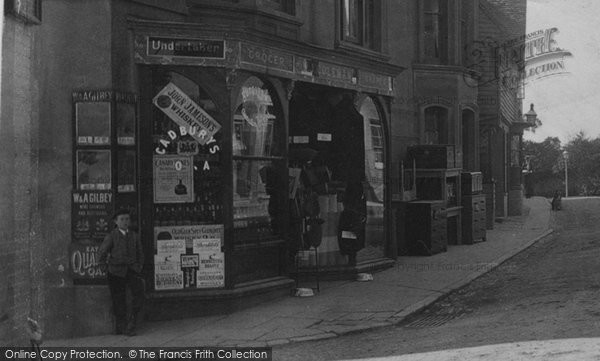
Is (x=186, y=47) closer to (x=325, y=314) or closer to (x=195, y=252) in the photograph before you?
(x=195, y=252)

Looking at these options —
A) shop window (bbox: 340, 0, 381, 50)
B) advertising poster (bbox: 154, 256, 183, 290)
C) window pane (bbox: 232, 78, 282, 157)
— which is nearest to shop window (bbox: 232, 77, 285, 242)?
window pane (bbox: 232, 78, 282, 157)

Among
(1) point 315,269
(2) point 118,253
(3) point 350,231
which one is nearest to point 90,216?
(2) point 118,253

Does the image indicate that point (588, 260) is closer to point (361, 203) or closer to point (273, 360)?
point (361, 203)

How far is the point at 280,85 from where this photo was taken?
1128 cm

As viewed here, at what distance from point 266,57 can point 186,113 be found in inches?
61.1

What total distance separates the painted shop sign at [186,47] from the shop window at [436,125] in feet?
37.6

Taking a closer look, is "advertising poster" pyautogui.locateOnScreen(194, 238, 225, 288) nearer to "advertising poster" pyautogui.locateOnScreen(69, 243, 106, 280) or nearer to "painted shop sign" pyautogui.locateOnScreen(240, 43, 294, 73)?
"advertising poster" pyautogui.locateOnScreen(69, 243, 106, 280)

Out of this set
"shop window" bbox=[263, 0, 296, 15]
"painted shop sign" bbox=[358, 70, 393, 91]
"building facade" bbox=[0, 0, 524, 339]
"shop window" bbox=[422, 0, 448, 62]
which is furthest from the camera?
"shop window" bbox=[422, 0, 448, 62]

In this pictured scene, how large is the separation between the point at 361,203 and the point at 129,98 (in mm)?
→ 5539

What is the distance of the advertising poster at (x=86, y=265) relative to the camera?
907 centimetres

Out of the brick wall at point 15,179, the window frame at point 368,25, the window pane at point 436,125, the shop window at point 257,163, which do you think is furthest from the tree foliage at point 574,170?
the brick wall at point 15,179

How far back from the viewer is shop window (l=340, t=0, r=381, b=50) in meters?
14.7

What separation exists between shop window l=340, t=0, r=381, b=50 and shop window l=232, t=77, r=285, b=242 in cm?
394

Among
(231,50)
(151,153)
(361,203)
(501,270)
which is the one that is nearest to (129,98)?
(151,153)
